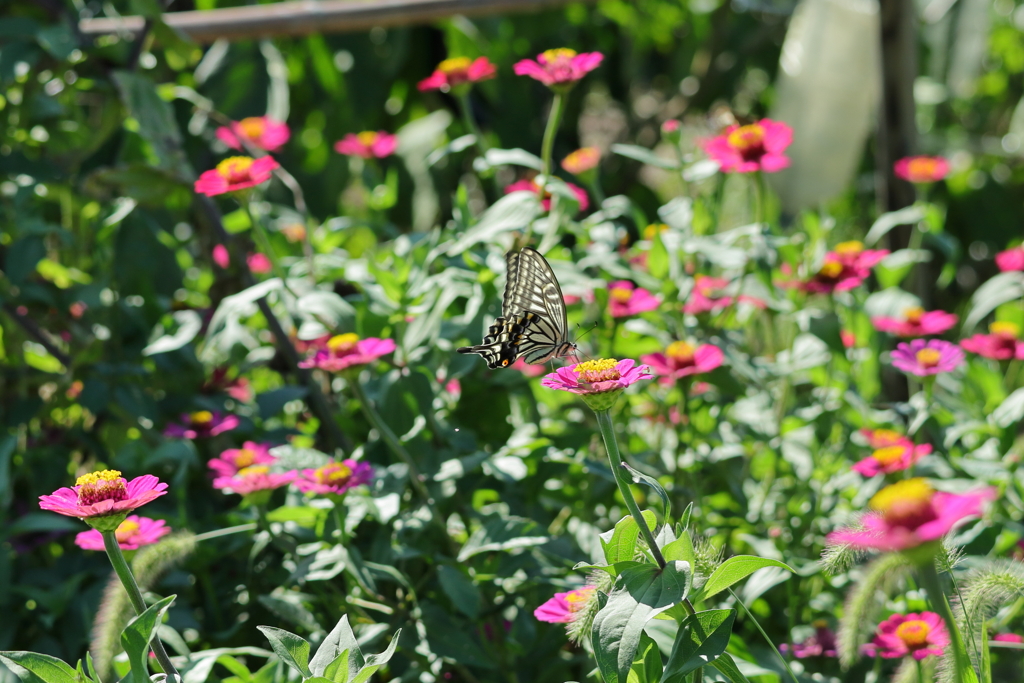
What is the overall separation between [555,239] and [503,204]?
7 cm

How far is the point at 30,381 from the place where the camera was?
1.11 metres

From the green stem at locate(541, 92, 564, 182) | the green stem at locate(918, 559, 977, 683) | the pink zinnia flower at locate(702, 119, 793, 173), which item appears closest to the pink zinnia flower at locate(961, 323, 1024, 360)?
the pink zinnia flower at locate(702, 119, 793, 173)

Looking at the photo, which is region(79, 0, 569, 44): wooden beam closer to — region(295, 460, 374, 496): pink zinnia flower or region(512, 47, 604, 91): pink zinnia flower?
region(512, 47, 604, 91): pink zinnia flower

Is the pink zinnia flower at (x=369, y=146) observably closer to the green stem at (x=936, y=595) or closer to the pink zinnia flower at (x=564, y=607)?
the pink zinnia flower at (x=564, y=607)

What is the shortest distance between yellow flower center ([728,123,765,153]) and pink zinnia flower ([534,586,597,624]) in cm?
53

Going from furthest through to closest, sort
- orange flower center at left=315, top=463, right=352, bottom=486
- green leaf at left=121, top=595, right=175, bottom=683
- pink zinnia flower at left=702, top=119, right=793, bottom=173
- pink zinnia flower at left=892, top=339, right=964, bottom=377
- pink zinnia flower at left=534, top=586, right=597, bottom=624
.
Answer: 1. pink zinnia flower at left=702, top=119, right=793, bottom=173
2. pink zinnia flower at left=892, top=339, right=964, bottom=377
3. orange flower center at left=315, top=463, right=352, bottom=486
4. pink zinnia flower at left=534, top=586, right=597, bottom=624
5. green leaf at left=121, top=595, right=175, bottom=683

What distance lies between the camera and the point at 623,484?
1.78ft

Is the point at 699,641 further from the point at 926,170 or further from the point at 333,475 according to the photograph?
the point at 926,170

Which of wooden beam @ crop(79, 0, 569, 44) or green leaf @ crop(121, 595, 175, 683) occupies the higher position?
wooden beam @ crop(79, 0, 569, 44)

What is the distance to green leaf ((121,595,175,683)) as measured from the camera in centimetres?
52

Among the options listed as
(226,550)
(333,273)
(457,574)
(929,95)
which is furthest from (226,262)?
(929,95)

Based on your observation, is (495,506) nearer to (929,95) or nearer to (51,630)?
(51,630)

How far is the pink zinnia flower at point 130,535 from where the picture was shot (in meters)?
0.74

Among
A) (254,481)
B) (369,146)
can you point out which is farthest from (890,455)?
(369,146)
